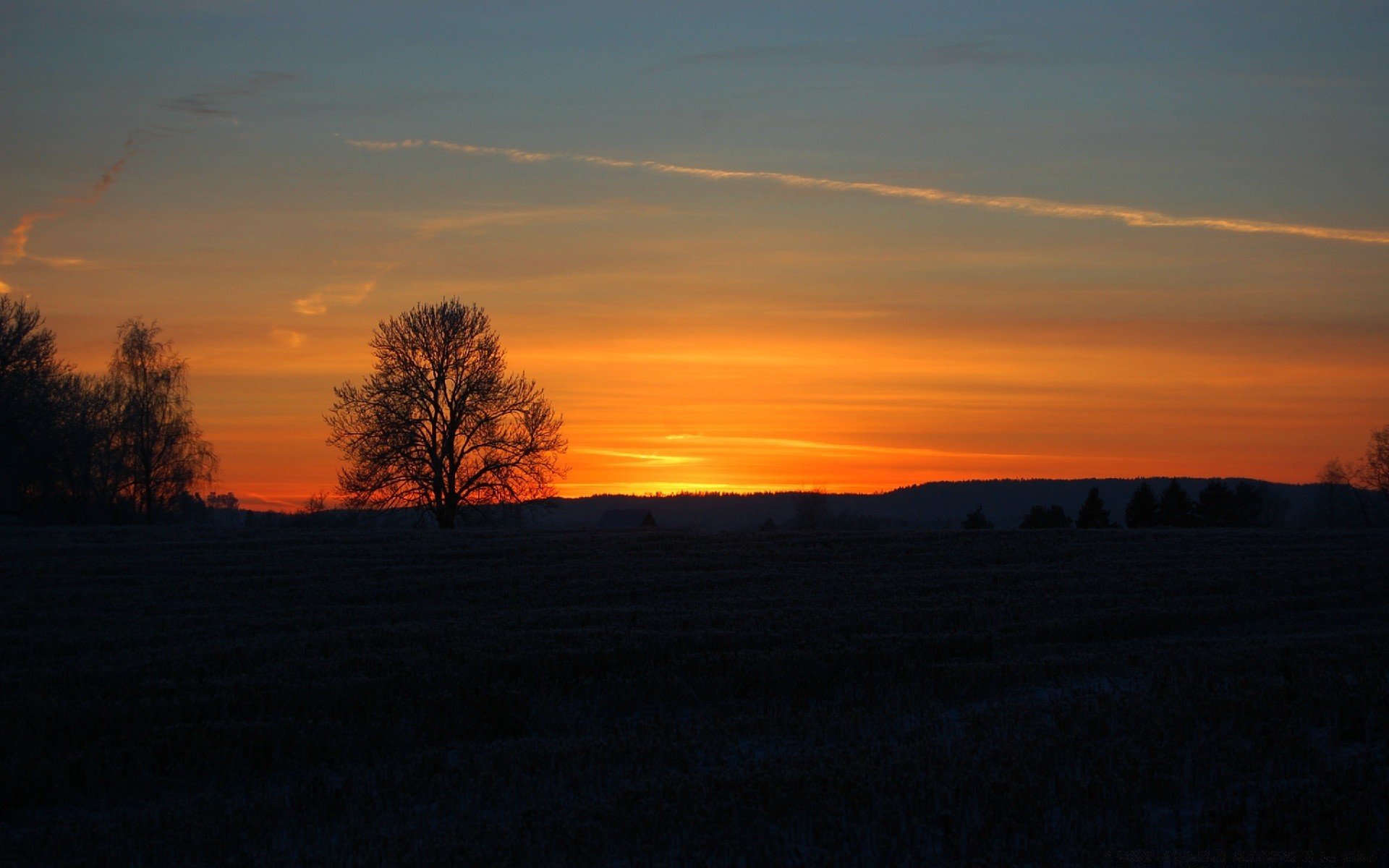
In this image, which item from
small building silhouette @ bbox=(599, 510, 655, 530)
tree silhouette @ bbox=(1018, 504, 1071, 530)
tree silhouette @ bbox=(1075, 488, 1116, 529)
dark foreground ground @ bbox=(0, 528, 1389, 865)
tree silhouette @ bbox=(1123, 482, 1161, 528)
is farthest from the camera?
small building silhouette @ bbox=(599, 510, 655, 530)

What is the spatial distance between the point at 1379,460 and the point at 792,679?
98957 millimetres

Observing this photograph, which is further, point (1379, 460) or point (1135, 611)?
point (1379, 460)

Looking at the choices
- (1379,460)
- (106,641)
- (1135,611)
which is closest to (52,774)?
(106,641)

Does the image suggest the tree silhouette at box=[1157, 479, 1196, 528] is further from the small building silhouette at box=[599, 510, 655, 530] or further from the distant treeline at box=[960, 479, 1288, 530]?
the small building silhouette at box=[599, 510, 655, 530]

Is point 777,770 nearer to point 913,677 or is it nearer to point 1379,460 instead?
point 913,677

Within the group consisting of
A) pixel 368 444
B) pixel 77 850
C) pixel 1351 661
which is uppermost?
pixel 368 444

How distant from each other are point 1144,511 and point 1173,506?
5.52 feet

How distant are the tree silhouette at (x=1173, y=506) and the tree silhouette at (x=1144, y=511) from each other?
0.28m

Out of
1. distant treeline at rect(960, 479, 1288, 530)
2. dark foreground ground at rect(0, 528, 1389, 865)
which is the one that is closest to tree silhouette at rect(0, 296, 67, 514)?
dark foreground ground at rect(0, 528, 1389, 865)

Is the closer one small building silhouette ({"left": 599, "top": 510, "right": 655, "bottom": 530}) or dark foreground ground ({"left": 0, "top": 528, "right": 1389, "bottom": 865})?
dark foreground ground ({"left": 0, "top": 528, "right": 1389, "bottom": 865})

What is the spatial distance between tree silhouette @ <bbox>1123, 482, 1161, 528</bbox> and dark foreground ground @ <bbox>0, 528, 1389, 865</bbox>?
42.7 metres

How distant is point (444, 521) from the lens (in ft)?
148

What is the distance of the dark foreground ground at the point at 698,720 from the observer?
7.29m

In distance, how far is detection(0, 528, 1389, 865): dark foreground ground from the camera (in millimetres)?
7285
